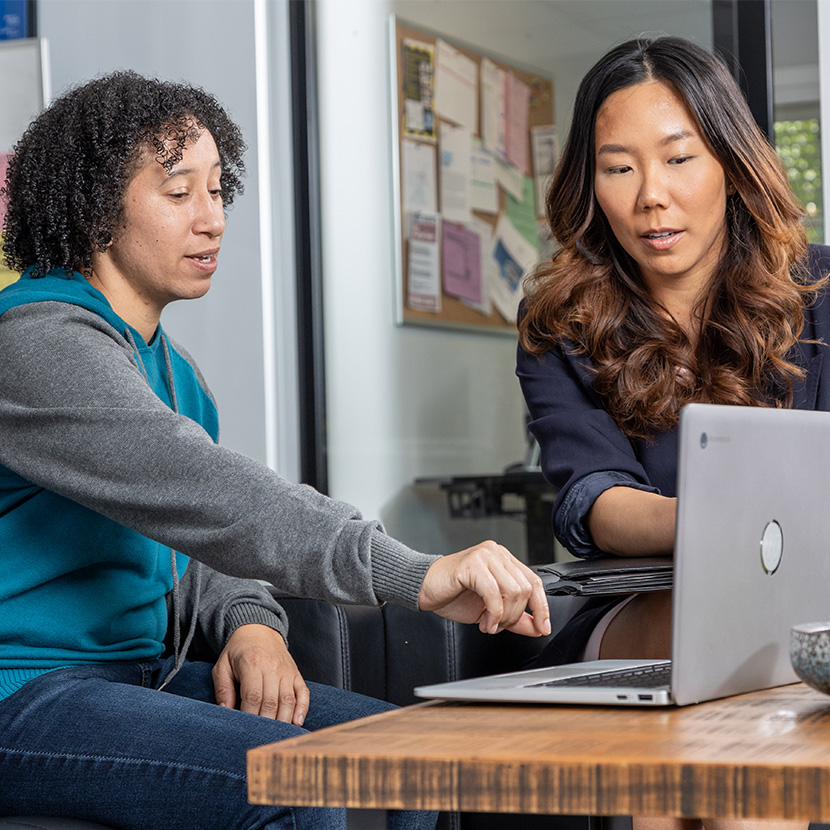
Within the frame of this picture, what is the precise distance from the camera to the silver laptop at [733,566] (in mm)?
909

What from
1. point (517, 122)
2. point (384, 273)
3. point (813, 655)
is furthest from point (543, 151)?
point (813, 655)

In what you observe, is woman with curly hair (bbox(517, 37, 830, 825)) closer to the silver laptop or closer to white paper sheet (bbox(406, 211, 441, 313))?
the silver laptop

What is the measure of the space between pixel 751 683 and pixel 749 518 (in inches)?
5.9

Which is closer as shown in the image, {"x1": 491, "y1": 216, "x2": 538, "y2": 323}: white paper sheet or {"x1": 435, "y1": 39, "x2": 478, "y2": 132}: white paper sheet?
{"x1": 435, "y1": 39, "x2": 478, "y2": 132}: white paper sheet

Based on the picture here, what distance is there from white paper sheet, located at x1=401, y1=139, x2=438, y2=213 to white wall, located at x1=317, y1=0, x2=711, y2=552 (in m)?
0.05

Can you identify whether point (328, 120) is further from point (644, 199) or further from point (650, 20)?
point (644, 199)

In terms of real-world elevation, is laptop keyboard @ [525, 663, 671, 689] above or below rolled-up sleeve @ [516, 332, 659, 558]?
below

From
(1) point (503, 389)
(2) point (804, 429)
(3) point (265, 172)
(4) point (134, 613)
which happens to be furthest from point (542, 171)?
(2) point (804, 429)

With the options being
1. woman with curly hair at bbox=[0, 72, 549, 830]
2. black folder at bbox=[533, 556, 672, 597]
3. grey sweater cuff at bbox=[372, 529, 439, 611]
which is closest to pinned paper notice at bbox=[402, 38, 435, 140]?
woman with curly hair at bbox=[0, 72, 549, 830]

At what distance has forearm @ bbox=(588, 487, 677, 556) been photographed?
1547 millimetres

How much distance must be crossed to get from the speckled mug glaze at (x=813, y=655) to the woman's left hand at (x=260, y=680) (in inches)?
31.5

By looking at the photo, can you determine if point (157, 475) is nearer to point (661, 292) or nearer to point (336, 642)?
point (336, 642)

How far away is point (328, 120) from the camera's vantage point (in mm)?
3551

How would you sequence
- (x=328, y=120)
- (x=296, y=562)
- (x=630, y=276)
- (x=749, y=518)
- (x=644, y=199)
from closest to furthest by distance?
1. (x=749, y=518)
2. (x=296, y=562)
3. (x=644, y=199)
4. (x=630, y=276)
5. (x=328, y=120)
